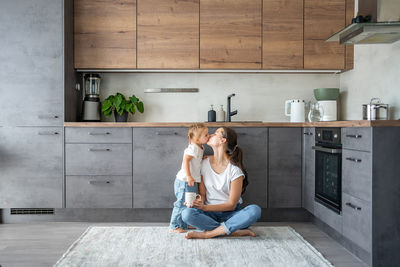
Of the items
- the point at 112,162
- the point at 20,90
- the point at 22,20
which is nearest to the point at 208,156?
the point at 112,162

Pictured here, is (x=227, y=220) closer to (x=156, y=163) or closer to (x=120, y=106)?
(x=156, y=163)

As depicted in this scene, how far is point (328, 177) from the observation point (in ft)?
9.05

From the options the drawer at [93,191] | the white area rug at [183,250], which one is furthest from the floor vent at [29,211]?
the white area rug at [183,250]

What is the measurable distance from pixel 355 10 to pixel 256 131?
155 cm

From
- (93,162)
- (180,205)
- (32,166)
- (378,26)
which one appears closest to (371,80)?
(378,26)

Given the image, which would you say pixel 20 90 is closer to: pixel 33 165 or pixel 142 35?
pixel 33 165

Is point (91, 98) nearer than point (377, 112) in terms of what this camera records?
No

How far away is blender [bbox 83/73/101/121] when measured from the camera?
3605 mm

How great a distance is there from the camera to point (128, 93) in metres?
3.84

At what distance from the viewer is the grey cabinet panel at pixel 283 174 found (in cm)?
328

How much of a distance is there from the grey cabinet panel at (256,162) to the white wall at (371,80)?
3.20 feet

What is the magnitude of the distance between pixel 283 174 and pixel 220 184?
748 millimetres

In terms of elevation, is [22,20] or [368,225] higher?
[22,20]

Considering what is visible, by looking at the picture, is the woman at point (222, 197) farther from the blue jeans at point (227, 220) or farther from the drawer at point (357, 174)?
the drawer at point (357, 174)
